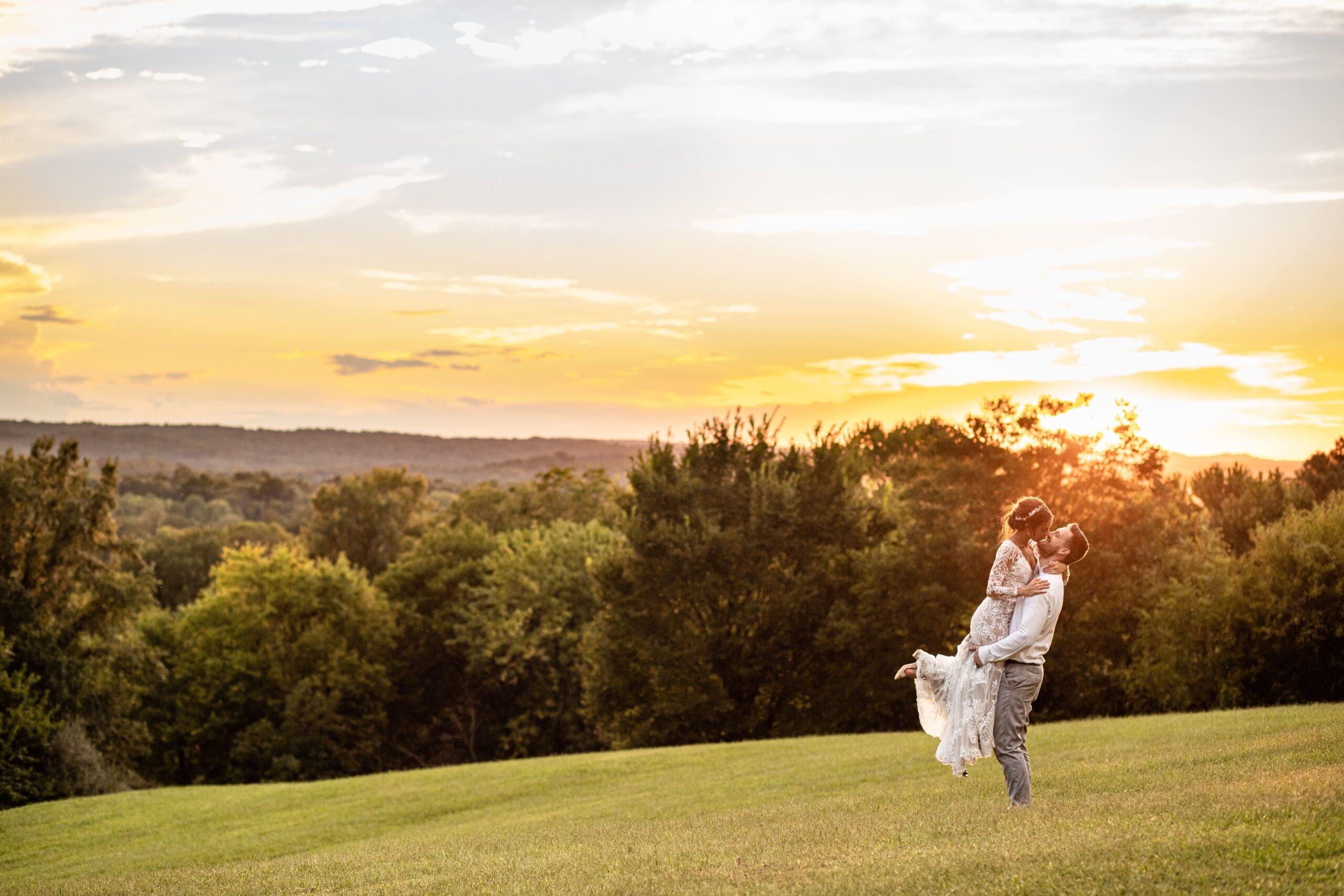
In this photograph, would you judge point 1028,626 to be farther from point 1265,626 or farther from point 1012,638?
point 1265,626

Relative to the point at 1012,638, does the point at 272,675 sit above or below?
below

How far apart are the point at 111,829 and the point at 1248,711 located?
22.7 meters

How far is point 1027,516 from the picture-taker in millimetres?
10305

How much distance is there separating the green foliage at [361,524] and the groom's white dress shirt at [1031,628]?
68383mm

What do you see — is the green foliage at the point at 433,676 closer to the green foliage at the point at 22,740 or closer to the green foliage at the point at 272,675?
the green foliage at the point at 272,675

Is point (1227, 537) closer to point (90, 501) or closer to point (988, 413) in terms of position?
point (988, 413)

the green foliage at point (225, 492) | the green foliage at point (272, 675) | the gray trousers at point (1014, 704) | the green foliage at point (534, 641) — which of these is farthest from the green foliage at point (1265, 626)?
the green foliage at point (225, 492)

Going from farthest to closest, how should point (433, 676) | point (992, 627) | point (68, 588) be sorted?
point (433, 676), point (68, 588), point (992, 627)

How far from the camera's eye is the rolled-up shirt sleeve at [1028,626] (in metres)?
10.1

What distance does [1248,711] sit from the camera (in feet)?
71.2

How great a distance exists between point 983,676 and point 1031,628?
68cm

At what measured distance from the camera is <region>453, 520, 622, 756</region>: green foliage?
53.0m

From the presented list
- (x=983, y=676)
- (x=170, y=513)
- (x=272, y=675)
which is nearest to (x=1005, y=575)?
(x=983, y=676)

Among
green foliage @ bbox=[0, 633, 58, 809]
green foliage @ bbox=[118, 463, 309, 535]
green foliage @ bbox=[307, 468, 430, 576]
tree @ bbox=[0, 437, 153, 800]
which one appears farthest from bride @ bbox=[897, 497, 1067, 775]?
green foliage @ bbox=[118, 463, 309, 535]
